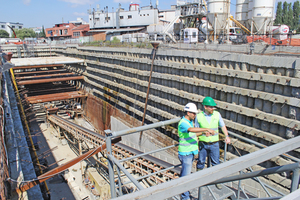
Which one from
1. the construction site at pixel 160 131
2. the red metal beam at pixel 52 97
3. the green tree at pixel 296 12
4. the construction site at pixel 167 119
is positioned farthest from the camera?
the green tree at pixel 296 12

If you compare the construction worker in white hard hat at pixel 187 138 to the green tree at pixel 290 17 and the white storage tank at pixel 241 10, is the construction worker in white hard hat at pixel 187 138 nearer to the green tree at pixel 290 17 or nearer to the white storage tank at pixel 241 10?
the white storage tank at pixel 241 10

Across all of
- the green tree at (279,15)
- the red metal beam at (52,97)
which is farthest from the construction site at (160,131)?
the green tree at (279,15)

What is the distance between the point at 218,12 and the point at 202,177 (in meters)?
19.3

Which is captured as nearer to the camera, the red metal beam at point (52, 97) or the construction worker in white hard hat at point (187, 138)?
the construction worker in white hard hat at point (187, 138)

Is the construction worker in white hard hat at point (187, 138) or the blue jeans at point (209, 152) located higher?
the construction worker in white hard hat at point (187, 138)

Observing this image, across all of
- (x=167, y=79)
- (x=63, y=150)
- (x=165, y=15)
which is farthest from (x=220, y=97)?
(x=165, y=15)

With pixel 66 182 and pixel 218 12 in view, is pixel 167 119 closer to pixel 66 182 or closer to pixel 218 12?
pixel 66 182

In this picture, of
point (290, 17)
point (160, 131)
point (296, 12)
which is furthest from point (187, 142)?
point (296, 12)

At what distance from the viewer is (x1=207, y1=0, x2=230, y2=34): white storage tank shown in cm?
1858

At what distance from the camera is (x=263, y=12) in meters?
17.6

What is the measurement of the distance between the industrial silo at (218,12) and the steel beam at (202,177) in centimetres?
1886

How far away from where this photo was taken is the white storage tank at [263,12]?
1730cm

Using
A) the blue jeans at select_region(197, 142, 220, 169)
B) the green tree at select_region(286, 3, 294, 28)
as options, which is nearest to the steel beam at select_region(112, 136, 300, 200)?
the blue jeans at select_region(197, 142, 220, 169)

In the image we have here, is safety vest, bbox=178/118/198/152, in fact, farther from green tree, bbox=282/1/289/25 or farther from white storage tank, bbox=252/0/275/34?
→ green tree, bbox=282/1/289/25
